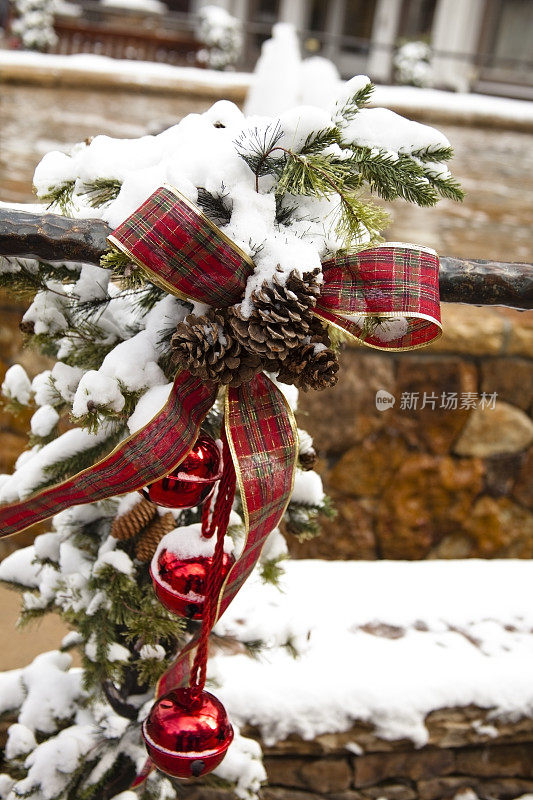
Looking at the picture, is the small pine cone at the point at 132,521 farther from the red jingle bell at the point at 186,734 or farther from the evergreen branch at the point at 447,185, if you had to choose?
the evergreen branch at the point at 447,185

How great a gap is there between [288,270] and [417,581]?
4.53 ft

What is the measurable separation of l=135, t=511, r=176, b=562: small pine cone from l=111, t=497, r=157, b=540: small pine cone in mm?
18

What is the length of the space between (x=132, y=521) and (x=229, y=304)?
48 cm

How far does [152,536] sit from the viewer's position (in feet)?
3.96

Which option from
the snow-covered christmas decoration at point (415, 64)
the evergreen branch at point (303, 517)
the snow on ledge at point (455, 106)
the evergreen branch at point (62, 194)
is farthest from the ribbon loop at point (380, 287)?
the snow-covered christmas decoration at point (415, 64)

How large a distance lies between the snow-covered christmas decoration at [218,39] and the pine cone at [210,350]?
39.6ft

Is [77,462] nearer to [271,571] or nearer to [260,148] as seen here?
[271,571]

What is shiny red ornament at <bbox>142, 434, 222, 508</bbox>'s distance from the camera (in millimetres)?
973

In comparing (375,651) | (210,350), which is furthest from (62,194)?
(375,651)

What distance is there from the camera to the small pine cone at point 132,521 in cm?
119

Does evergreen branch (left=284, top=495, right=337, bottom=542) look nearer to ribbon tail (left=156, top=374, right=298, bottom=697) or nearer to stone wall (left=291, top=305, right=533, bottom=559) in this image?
ribbon tail (left=156, top=374, right=298, bottom=697)

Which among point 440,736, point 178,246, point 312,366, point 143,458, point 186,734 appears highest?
point 178,246

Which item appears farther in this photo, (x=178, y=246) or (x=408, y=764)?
(x=408, y=764)

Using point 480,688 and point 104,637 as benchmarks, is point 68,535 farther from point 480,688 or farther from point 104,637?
point 480,688
